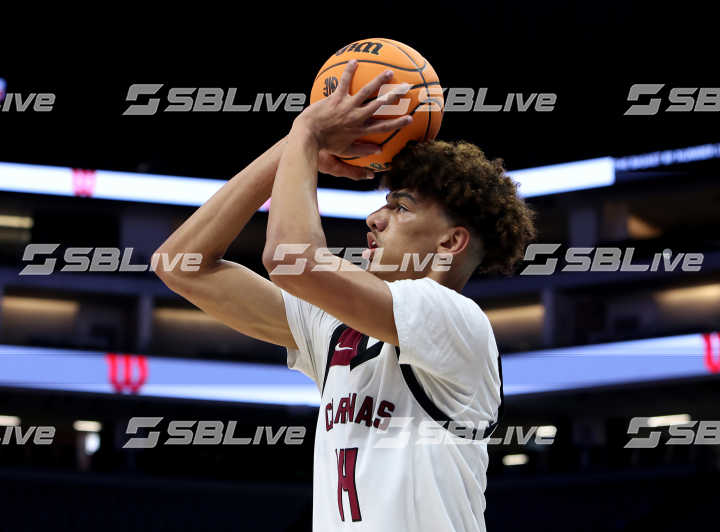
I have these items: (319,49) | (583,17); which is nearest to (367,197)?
(319,49)

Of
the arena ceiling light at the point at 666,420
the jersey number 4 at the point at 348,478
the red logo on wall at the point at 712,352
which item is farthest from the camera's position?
the arena ceiling light at the point at 666,420

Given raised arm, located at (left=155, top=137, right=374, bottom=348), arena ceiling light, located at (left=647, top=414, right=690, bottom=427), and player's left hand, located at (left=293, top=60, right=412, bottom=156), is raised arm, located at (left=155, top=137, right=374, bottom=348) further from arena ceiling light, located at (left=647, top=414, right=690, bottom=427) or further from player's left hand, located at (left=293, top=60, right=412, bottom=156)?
arena ceiling light, located at (left=647, top=414, right=690, bottom=427)

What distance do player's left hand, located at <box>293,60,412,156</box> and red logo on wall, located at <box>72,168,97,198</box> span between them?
826 centimetres

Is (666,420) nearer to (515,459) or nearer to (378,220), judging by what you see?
(515,459)

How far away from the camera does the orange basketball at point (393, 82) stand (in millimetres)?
2172

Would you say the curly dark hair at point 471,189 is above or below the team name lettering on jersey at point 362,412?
above

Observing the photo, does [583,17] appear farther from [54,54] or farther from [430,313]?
[430,313]

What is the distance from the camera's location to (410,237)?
210cm

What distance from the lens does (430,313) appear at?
72.1 inches

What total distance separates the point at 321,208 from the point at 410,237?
8038 mm

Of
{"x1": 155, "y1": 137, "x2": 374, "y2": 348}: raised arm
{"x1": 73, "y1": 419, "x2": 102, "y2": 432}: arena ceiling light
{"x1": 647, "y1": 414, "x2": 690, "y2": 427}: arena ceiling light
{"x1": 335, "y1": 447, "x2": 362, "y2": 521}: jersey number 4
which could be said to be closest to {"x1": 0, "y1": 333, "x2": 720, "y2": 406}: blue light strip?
{"x1": 73, "y1": 419, "x2": 102, "y2": 432}: arena ceiling light

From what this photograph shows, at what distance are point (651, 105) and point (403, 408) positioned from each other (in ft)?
29.1

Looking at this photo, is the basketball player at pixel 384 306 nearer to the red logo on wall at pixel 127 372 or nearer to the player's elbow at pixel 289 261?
the player's elbow at pixel 289 261

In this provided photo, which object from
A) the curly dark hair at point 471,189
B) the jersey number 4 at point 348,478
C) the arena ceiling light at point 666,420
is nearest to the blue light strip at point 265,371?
the arena ceiling light at point 666,420
